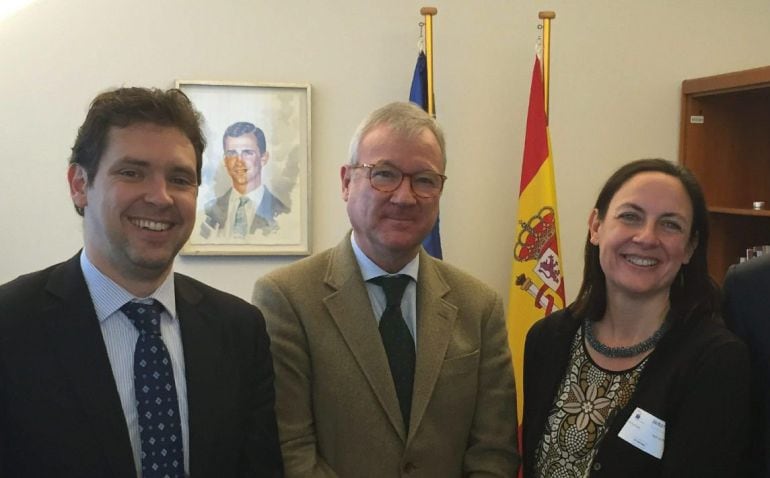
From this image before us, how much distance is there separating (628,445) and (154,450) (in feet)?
3.43

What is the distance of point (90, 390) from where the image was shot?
50.8 inches

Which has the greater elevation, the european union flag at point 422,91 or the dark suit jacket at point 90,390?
the european union flag at point 422,91

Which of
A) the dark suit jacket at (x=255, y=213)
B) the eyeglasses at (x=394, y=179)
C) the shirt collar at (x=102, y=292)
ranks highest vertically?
the eyeglasses at (x=394, y=179)

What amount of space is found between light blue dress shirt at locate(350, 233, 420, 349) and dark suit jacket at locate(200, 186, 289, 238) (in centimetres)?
166

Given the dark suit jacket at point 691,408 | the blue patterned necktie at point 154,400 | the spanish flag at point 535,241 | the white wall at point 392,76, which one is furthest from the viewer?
the spanish flag at point 535,241

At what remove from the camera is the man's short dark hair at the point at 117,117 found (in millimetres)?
1423

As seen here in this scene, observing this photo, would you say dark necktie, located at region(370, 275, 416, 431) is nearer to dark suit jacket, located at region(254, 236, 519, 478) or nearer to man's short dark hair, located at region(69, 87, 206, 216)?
dark suit jacket, located at region(254, 236, 519, 478)

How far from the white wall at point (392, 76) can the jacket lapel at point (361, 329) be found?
1.74m

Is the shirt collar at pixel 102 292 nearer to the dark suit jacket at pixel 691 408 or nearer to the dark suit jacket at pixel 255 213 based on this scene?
the dark suit jacket at pixel 691 408

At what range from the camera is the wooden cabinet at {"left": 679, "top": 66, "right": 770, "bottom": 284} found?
3.63m

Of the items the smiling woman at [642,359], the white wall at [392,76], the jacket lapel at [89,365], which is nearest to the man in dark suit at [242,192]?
the white wall at [392,76]

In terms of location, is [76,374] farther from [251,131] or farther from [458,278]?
[251,131]

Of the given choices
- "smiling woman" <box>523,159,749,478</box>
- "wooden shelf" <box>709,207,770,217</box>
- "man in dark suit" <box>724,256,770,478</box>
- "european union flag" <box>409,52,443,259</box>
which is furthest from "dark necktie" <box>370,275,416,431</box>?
"wooden shelf" <box>709,207,770,217</box>

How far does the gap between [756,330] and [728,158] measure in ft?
7.88
